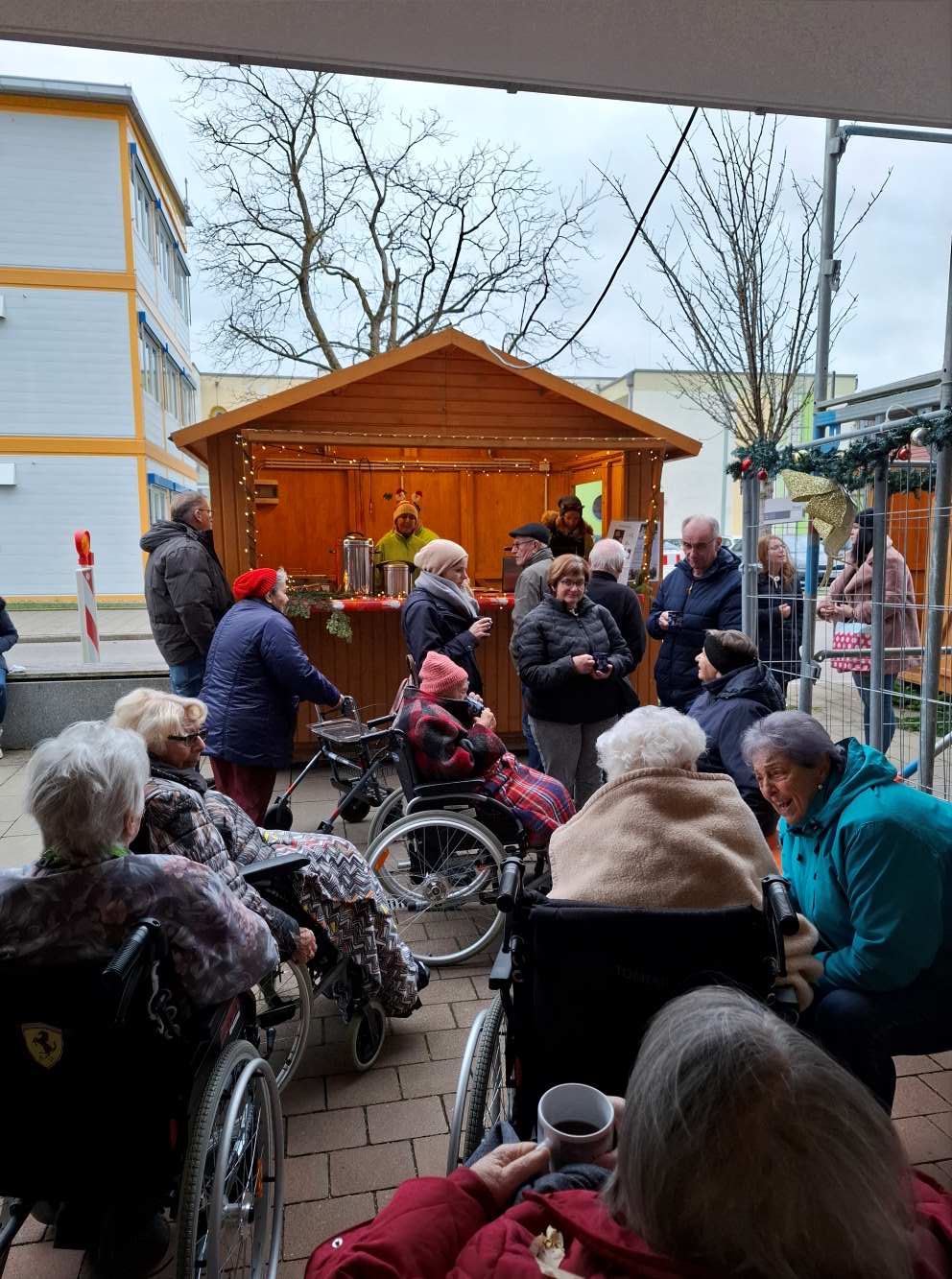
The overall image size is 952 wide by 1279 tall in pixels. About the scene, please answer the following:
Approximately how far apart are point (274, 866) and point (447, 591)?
2.43m

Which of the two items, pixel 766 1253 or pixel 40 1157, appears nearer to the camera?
pixel 766 1253

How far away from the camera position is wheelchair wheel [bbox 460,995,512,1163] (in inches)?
69.8

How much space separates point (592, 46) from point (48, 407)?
17.6 m

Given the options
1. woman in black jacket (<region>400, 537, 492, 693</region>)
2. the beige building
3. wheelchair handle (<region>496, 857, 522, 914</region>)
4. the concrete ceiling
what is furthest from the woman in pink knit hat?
the beige building

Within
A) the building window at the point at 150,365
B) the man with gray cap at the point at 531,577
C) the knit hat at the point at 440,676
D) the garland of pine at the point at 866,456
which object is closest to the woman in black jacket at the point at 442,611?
the man with gray cap at the point at 531,577

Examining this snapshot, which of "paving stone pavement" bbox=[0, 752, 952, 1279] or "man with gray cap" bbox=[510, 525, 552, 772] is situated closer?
"paving stone pavement" bbox=[0, 752, 952, 1279]

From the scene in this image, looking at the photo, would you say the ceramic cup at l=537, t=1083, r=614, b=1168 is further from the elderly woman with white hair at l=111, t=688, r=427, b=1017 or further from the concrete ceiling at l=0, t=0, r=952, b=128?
the concrete ceiling at l=0, t=0, r=952, b=128

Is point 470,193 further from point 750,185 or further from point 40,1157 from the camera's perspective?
point 40,1157

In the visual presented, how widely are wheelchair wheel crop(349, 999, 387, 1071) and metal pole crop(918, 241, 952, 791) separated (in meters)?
2.01

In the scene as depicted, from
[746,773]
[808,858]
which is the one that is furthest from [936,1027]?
[746,773]

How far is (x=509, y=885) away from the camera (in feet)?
6.41

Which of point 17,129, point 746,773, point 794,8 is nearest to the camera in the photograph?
point 794,8

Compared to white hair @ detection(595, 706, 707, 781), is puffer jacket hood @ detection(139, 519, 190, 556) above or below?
above

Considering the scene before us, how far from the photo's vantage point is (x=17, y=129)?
16.1 meters
